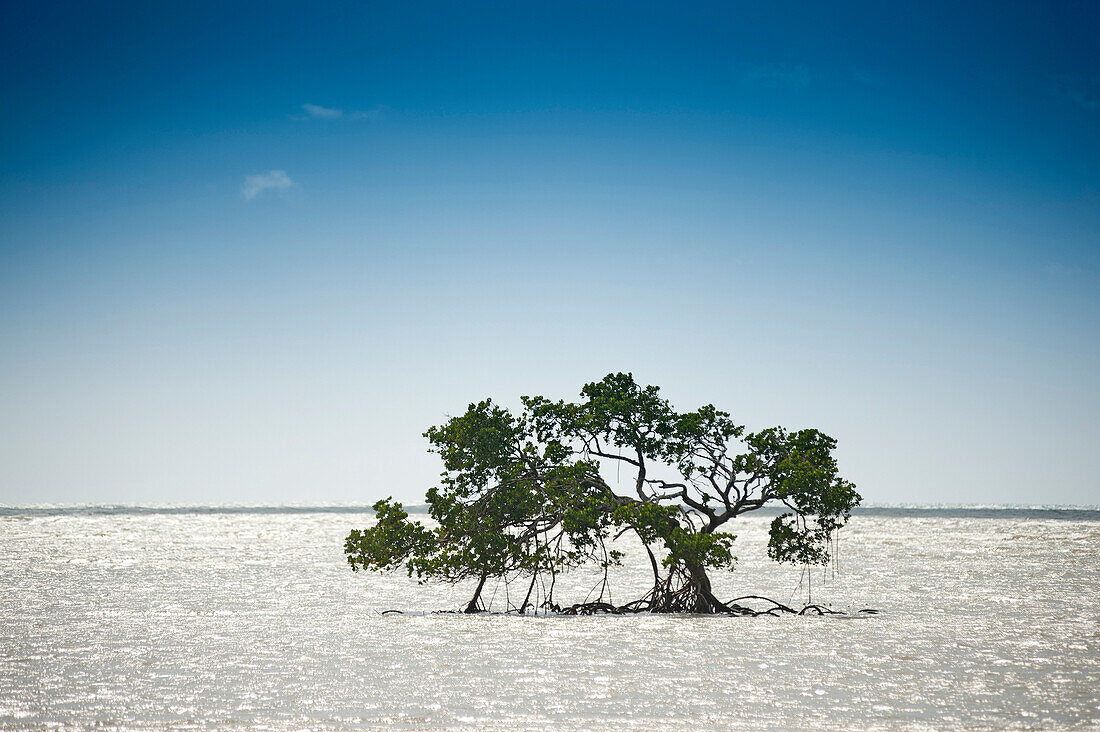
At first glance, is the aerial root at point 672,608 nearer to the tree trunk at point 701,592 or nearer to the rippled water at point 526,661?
the tree trunk at point 701,592

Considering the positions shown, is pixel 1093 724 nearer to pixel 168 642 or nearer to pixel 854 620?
pixel 854 620

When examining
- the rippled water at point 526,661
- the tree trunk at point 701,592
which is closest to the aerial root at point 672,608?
the tree trunk at point 701,592

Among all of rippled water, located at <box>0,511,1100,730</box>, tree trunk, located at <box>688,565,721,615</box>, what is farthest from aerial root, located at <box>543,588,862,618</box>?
rippled water, located at <box>0,511,1100,730</box>

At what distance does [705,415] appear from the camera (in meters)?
22.2

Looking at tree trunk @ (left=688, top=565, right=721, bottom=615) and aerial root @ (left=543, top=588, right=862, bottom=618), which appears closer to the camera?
tree trunk @ (left=688, top=565, right=721, bottom=615)

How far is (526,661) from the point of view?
17578 millimetres

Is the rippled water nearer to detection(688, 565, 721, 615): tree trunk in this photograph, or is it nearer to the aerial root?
the aerial root

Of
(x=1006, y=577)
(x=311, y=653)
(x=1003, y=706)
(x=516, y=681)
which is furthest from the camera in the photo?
(x=1006, y=577)

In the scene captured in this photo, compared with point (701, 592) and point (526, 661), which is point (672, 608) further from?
point (526, 661)

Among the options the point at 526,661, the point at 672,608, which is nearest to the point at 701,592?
the point at 672,608

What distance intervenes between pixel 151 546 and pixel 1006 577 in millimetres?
46005

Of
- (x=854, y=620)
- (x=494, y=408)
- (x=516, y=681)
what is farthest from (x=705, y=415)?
(x=516, y=681)

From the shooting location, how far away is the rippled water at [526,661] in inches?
527

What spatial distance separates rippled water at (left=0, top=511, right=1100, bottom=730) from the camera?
1338 cm
